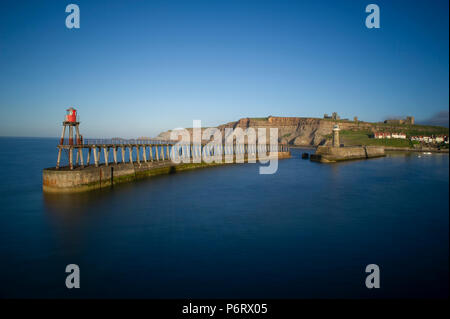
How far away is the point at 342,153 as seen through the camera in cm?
Answer: 6500

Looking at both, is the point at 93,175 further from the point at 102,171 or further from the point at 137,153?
the point at 137,153

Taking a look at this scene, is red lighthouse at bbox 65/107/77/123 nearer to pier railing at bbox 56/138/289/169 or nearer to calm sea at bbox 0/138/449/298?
pier railing at bbox 56/138/289/169

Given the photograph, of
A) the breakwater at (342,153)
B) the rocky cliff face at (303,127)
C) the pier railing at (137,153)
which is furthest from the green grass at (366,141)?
the pier railing at (137,153)

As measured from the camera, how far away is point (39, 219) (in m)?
19.3

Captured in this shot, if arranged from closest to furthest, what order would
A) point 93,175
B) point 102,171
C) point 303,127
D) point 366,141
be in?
point 93,175
point 102,171
point 366,141
point 303,127

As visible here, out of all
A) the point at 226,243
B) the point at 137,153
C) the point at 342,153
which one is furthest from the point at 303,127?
the point at 226,243

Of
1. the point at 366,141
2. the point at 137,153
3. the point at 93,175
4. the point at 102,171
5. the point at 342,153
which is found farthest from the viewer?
the point at 366,141

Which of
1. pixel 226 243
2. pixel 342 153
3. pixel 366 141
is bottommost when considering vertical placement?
pixel 226 243

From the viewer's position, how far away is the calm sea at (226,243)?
1110cm

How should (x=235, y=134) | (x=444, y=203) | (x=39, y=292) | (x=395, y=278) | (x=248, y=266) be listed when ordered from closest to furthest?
(x=444, y=203) < (x=39, y=292) < (x=395, y=278) < (x=248, y=266) < (x=235, y=134)

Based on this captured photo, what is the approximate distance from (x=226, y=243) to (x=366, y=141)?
104555 mm
